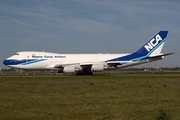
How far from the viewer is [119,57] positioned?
39844mm

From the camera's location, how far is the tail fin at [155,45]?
41.1m

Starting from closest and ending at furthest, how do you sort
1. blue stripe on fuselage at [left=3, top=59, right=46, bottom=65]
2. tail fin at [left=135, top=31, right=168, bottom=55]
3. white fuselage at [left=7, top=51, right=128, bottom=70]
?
1. blue stripe on fuselage at [left=3, top=59, right=46, bottom=65]
2. white fuselage at [left=7, top=51, right=128, bottom=70]
3. tail fin at [left=135, top=31, right=168, bottom=55]

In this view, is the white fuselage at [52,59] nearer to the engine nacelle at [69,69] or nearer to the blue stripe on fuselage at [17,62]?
the blue stripe on fuselage at [17,62]

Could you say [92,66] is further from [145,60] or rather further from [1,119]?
[1,119]

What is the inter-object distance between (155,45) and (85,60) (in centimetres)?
1593

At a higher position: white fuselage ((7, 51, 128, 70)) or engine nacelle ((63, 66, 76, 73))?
white fuselage ((7, 51, 128, 70))

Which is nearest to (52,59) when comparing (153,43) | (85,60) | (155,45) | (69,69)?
(69,69)

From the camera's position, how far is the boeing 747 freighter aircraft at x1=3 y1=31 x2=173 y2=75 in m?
37.5

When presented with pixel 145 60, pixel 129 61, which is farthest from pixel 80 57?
pixel 145 60

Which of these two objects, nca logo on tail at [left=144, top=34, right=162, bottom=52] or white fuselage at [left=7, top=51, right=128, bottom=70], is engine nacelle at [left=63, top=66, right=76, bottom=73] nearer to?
white fuselage at [left=7, top=51, right=128, bottom=70]

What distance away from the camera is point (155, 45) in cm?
4112

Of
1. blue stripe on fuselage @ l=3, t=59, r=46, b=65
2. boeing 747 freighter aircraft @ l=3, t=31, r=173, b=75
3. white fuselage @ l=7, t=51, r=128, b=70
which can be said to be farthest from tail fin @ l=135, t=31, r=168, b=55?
blue stripe on fuselage @ l=3, t=59, r=46, b=65

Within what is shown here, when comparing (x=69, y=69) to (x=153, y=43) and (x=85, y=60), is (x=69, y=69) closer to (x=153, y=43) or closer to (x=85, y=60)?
(x=85, y=60)

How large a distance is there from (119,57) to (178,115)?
32.5 meters
